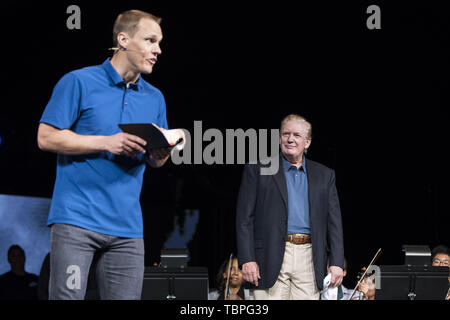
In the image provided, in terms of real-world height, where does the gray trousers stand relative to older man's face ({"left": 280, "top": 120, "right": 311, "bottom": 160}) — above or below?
below

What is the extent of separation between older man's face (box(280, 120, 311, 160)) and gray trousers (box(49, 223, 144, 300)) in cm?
167

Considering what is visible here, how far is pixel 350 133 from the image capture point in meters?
6.90

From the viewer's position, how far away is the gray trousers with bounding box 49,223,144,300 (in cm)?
164

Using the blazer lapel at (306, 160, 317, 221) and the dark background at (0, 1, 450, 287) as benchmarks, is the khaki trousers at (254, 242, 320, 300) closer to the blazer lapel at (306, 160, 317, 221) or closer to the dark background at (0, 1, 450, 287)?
the blazer lapel at (306, 160, 317, 221)

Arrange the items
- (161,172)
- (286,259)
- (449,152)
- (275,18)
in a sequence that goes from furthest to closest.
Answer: (161,172), (449,152), (275,18), (286,259)

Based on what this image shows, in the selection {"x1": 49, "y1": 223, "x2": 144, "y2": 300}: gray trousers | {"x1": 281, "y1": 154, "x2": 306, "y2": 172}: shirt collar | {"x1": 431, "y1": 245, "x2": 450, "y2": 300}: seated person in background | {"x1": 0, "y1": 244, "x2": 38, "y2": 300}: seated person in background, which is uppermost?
{"x1": 281, "y1": 154, "x2": 306, "y2": 172}: shirt collar

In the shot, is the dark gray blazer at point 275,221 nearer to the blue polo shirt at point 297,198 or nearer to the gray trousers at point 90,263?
the blue polo shirt at point 297,198

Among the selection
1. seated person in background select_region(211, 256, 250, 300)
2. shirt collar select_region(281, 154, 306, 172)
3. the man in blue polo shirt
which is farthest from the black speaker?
the man in blue polo shirt

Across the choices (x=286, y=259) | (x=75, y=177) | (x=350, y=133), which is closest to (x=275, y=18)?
(x=350, y=133)

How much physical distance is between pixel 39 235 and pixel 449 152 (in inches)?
194

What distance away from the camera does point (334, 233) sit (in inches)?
128

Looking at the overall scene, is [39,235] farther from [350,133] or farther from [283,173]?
[283,173]

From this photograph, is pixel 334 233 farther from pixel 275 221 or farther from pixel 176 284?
pixel 176 284

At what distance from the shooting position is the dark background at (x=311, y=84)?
213 inches
